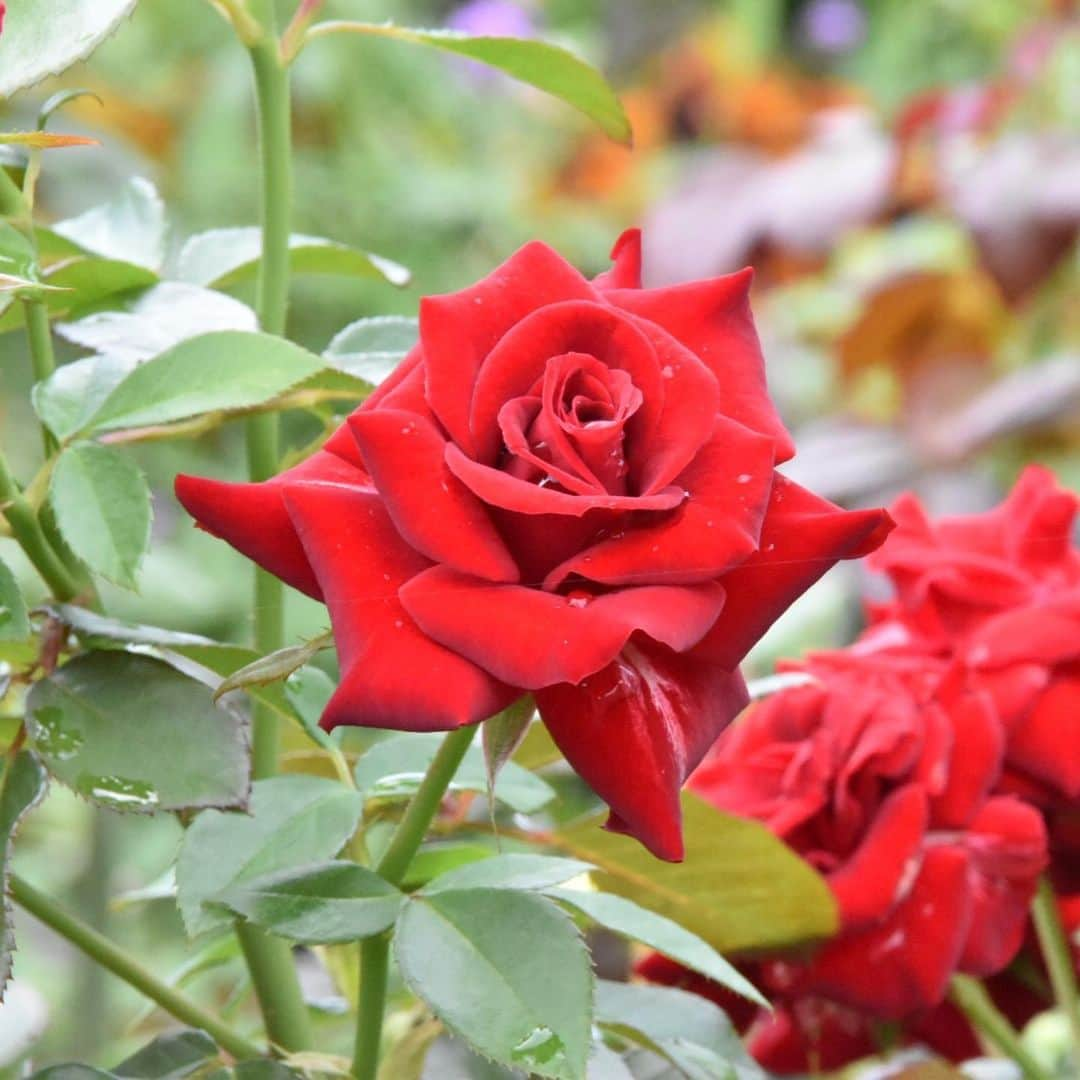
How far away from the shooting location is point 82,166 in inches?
53.9

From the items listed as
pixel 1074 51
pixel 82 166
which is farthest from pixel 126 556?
pixel 1074 51

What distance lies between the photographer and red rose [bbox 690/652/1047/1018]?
46 cm

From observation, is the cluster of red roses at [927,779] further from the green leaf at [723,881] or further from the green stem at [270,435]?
the green stem at [270,435]

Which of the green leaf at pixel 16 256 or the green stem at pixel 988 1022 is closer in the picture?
the green leaf at pixel 16 256

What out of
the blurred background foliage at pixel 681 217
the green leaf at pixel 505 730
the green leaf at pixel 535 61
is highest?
the green leaf at pixel 535 61

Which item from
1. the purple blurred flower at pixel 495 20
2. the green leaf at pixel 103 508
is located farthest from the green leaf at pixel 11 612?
the purple blurred flower at pixel 495 20

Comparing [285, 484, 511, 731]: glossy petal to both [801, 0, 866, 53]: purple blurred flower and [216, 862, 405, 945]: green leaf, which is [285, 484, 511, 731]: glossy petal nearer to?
[216, 862, 405, 945]: green leaf

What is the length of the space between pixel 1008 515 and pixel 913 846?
0.13 metres

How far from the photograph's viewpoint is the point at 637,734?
293 mm

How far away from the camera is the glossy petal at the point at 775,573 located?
0.30 m

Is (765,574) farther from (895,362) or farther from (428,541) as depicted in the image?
(895,362)

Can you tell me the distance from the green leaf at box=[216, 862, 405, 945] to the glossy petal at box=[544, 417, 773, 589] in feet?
0.27

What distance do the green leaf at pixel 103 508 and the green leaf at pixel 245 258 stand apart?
0.10 meters

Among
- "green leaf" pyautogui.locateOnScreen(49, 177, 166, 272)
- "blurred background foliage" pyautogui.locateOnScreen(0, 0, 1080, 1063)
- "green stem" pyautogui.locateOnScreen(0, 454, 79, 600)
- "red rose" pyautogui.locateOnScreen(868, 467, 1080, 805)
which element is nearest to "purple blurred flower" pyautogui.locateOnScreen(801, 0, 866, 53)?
"blurred background foliage" pyautogui.locateOnScreen(0, 0, 1080, 1063)
